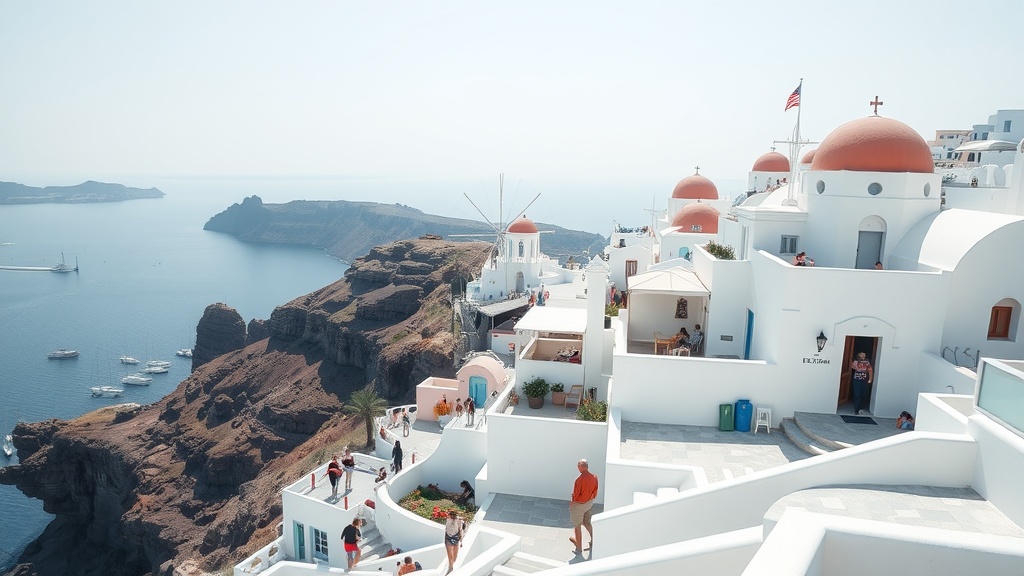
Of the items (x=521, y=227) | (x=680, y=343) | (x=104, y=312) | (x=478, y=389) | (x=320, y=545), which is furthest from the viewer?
(x=104, y=312)

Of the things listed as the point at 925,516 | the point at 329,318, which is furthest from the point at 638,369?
the point at 329,318

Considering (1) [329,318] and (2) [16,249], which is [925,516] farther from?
(2) [16,249]

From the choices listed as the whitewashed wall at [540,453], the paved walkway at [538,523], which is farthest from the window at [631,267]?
the paved walkway at [538,523]

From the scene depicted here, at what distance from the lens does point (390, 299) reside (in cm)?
5562

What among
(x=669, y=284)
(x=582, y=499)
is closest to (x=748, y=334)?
(x=669, y=284)

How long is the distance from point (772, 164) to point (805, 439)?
93.0 ft

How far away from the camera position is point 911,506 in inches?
309

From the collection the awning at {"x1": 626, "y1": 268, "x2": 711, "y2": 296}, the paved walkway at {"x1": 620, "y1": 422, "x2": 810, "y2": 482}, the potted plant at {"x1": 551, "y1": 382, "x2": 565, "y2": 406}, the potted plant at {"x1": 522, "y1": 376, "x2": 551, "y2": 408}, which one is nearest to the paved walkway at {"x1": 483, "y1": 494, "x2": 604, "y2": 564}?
the paved walkway at {"x1": 620, "y1": 422, "x2": 810, "y2": 482}

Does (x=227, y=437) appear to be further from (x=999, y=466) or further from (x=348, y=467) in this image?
(x=999, y=466)

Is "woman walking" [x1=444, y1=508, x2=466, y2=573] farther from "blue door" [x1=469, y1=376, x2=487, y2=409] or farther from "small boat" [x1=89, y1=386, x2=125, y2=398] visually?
"small boat" [x1=89, y1=386, x2=125, y2=398]

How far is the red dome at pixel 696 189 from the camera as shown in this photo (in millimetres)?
35406

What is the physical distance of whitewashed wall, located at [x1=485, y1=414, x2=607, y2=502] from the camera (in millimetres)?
15258

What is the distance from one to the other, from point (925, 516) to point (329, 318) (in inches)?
2133

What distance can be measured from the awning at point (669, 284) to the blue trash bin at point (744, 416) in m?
3.86
